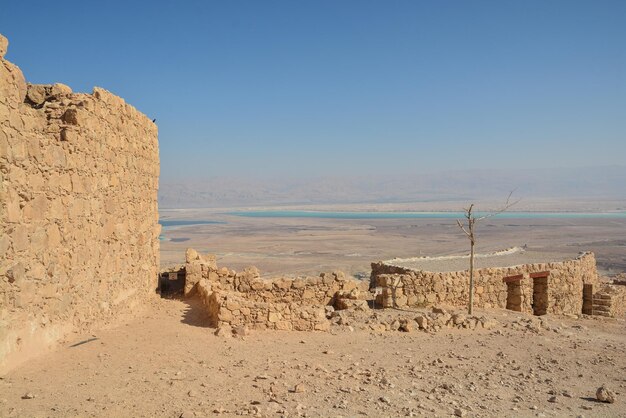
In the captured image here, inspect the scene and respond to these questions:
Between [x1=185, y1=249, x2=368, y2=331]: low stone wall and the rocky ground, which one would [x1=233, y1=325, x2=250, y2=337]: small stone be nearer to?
the rocky ground

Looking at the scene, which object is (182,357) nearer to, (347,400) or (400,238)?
(347,400)

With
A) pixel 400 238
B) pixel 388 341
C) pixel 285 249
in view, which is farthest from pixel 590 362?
pixel 400 238

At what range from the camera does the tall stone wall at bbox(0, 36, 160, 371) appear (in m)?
6.12

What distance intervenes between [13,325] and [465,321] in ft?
28.9

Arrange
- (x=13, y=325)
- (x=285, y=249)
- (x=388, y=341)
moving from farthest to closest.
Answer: (x=285, y=249) < (x=388, y=341) < (x=13, y=325)

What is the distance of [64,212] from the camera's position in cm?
734

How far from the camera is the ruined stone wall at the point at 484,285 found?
13.9 m

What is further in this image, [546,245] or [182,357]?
[546,245]

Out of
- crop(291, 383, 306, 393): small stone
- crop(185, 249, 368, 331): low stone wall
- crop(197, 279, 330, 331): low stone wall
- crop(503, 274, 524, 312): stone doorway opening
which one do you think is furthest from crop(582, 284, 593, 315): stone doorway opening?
crop(291, 383, 306, 393): small stone

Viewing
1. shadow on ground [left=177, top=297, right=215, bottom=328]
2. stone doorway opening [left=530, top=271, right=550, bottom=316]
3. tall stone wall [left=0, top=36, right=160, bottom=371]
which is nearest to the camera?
tall stone wall [left=0, top=36, right=160, bottom=371]

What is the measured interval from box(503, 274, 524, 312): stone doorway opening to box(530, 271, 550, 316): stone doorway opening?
0.84 m

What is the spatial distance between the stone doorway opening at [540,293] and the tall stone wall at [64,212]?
12533 mm

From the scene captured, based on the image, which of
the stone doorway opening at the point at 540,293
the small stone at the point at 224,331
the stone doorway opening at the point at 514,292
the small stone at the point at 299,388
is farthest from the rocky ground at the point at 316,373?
the stone doorway opening at the point at 540,293

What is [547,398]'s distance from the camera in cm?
699
